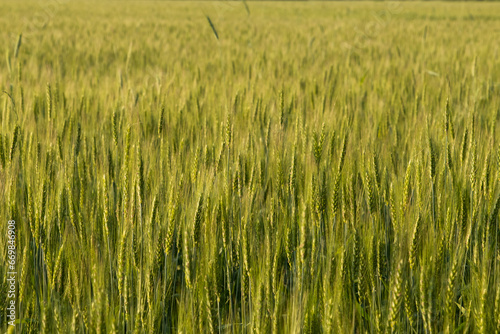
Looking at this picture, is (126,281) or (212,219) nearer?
(126,281)

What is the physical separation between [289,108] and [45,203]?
1473 millimetres

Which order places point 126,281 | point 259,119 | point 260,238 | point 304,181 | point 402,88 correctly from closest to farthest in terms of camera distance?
point 126,281 < point 260,238 < point 304,181 < point 259,119 < point 402,88

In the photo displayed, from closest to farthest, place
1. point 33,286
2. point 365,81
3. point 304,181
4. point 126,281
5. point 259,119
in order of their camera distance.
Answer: point 126,281 < point 33,286 < point 304,181 < point 259,119 < point 365,81

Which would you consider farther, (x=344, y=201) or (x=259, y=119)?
(x=259, y=119)

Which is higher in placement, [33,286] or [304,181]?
[304,181]

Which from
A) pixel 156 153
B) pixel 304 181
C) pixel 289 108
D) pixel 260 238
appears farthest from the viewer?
pixel 289 108

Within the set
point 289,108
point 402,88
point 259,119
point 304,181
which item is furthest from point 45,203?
point 402,88

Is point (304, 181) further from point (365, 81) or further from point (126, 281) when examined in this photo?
point (365, 81)

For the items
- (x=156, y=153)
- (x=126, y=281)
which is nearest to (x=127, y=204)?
(x=126, y=281)

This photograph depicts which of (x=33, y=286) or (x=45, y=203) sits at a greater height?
(x=45, y=203)

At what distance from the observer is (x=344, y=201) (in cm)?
129

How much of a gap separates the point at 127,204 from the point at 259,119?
102 cm

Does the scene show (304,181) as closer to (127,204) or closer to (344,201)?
(344,201)

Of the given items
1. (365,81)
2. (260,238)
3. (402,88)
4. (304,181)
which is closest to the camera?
(260,238)
